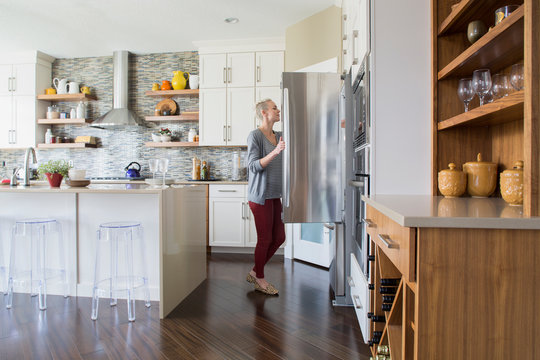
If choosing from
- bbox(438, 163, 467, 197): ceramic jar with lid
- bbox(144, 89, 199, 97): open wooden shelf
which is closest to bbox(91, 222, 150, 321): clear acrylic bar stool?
bbox(438, 163, 467, 197): ceramic jar with lid

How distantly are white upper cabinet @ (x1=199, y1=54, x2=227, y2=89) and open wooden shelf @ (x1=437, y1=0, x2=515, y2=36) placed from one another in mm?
3374

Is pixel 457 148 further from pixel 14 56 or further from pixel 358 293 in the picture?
pixel 14 56

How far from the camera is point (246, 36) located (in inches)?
182

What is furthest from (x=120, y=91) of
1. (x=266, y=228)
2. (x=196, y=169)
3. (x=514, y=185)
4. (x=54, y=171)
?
(x=514, y=185)

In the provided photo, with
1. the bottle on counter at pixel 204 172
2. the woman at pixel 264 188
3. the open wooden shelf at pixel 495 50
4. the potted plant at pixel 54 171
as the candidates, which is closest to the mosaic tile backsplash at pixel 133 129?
the bottle on counter at pixel 204 172

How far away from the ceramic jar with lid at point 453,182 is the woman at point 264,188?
137 centimetres

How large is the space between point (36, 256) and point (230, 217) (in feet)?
6.88

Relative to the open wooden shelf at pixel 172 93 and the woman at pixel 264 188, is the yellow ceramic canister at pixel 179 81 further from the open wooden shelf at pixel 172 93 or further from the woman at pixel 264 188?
the woman at pixel 264 188

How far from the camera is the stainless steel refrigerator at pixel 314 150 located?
8.38 feet

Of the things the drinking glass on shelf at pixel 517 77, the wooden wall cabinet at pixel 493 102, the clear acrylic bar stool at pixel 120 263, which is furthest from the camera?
the clear acrylic bar stool at pixel 120 263

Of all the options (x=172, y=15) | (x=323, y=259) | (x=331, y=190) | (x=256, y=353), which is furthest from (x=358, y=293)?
(x=172, y=15)

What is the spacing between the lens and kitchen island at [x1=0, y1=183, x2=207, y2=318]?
8.52 feet

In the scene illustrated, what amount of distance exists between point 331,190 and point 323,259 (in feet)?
4.34

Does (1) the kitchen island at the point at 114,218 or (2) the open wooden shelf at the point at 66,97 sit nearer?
(1) the kitchen island at the point at 114,218
